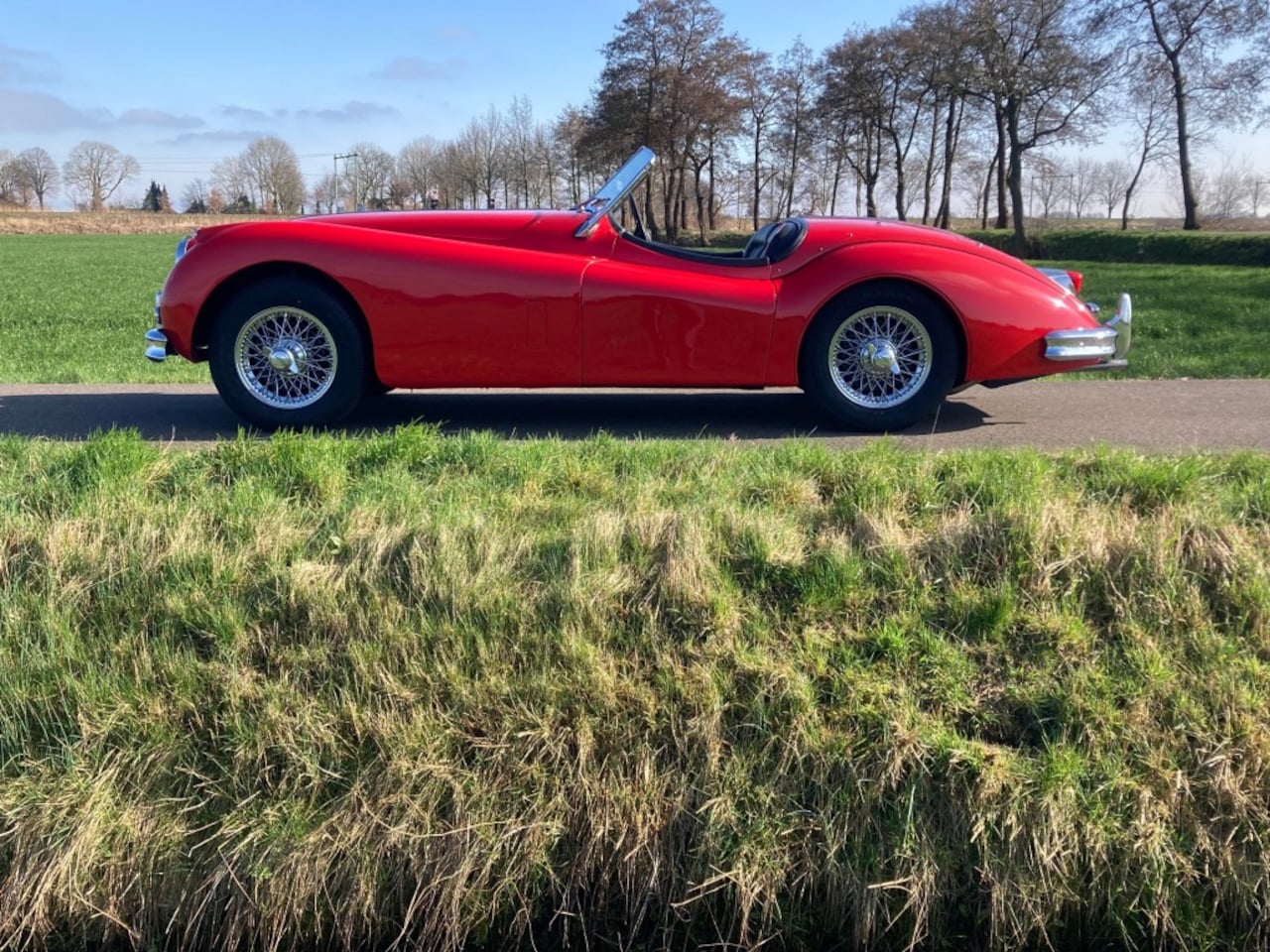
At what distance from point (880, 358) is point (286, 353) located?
3032 millimetres

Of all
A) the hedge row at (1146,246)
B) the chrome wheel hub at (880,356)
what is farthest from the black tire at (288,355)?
the hedge row at (1146,246)

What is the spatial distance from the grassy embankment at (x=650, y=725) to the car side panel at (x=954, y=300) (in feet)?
4.64

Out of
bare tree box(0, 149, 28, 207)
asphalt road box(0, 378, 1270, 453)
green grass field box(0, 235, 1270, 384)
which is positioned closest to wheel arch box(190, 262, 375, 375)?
asphalt road box(0, 378, 1270, 453)

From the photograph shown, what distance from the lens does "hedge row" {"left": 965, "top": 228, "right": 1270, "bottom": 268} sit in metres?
30.2

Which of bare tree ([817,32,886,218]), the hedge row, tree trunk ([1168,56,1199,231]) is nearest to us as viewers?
the hedge row

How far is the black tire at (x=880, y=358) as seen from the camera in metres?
5.22

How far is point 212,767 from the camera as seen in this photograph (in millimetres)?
A: 3416

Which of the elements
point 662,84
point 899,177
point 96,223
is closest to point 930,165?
point 899,177

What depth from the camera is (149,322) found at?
17.0m

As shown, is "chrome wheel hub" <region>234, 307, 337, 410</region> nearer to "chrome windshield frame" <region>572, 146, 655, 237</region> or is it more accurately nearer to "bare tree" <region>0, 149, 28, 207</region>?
"chrome windshield frame" <region>572, 146, 655, 237</region>

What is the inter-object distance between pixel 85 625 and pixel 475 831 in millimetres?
1653

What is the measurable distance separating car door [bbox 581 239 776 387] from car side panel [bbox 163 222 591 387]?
112 millimetres

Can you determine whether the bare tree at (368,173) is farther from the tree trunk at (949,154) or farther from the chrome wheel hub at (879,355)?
the chrome wheel hub at (879,355)

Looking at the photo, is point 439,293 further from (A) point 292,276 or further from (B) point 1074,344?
(B) point 1074,344
